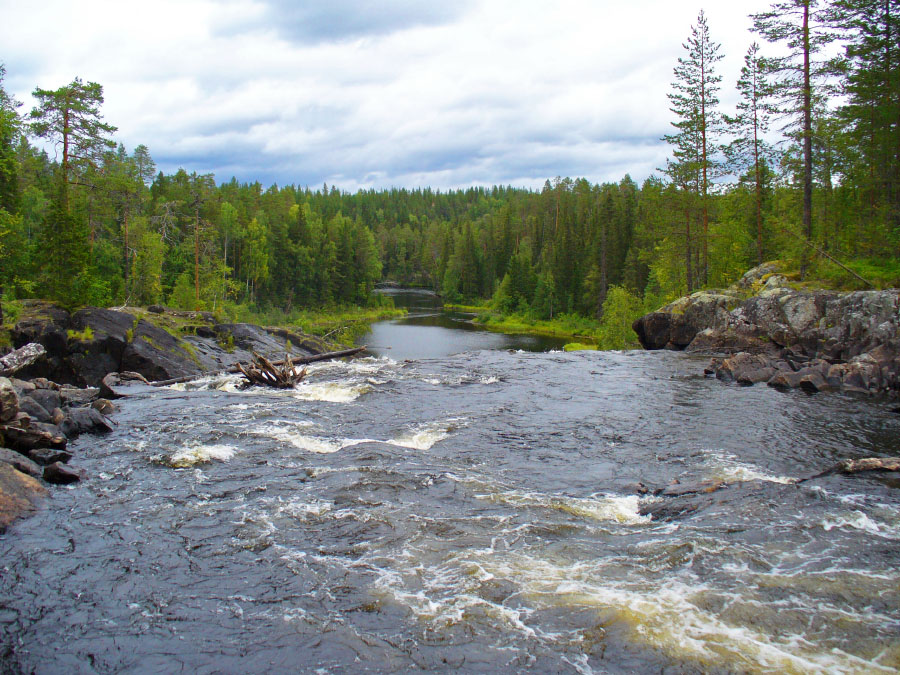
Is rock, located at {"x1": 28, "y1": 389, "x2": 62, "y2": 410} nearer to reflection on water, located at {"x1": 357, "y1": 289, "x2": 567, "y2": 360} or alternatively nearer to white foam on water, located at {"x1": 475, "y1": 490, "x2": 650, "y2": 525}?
white foam on water, located at {"x1": 475, "y1": 490, "x2": 650, "y2": 525}

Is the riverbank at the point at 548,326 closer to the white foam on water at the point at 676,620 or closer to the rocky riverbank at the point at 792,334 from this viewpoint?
the rocky riverbank at the point at 792,334

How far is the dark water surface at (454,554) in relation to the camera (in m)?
6.91

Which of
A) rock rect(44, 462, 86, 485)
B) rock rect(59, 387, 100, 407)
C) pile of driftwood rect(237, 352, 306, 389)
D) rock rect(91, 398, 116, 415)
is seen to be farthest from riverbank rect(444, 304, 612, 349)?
rock rect(44, 462, 86, 485)

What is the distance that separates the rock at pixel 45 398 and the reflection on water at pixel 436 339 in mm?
26915

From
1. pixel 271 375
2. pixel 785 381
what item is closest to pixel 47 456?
pixel 271 375

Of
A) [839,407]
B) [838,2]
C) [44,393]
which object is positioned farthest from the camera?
[838,2]

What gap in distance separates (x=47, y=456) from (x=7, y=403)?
1.58m

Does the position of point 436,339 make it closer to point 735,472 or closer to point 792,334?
point 792,334

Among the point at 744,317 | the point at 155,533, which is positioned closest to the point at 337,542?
the point at 155,533

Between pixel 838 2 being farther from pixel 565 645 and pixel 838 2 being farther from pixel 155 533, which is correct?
pixel 155 533

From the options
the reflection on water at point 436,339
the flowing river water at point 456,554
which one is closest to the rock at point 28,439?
the flowing river water at point 456,554

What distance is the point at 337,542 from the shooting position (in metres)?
9.78

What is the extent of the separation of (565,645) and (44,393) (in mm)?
18284

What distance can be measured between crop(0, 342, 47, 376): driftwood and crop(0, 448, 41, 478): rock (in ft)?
33.6
